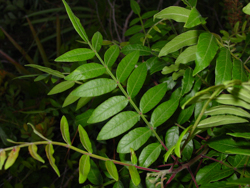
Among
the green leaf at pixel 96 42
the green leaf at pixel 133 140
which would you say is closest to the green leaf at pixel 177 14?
the green leaf at pixel 96 42

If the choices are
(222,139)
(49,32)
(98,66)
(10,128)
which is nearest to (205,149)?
(222,139)

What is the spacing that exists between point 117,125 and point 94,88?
0.10 metres

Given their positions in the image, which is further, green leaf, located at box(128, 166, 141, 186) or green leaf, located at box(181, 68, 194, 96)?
green leaf, located at box(181, 68, 194, 96)

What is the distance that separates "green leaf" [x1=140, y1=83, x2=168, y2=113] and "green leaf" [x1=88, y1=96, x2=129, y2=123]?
5cm

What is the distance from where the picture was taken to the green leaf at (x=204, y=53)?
1.36 feet

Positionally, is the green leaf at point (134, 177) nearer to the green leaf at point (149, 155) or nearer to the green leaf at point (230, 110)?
the green leaf at point (149, 155)

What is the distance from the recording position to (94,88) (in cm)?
49

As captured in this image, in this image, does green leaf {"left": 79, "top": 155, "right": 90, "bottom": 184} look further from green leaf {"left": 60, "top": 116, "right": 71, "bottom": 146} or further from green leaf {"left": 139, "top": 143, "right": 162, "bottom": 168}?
green leaf {"left": 139, "top": 143, "right": 162, "bottom": 168}

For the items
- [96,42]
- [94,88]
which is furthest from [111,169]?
[96,42]

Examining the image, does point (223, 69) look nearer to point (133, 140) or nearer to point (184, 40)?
point (184, 40)

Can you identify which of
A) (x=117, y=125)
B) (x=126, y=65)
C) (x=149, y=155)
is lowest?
(x=149, y=155)

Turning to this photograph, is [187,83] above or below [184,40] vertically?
below

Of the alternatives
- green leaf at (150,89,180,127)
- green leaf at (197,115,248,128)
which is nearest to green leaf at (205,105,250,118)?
green leaf at (197,115,248,128)

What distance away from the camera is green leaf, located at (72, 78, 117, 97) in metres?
0.47
